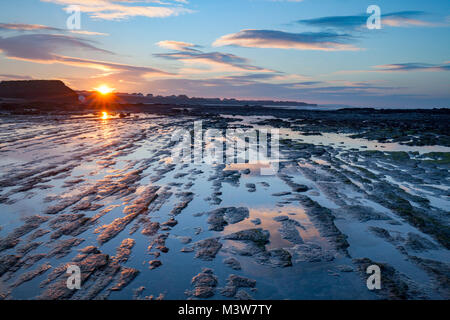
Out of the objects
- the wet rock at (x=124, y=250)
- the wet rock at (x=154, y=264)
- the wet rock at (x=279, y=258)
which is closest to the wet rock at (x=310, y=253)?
the wet rock at (x=279, y=258)

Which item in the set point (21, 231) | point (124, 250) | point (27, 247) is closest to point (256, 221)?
point (124, 250)

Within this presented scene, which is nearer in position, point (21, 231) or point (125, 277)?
point (125, 277)

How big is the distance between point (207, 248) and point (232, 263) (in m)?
0.77

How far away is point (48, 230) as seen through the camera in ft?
21.7

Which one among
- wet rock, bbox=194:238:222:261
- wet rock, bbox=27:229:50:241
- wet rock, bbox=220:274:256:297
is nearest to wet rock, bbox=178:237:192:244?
wet rock, bbox=194:238:222:261

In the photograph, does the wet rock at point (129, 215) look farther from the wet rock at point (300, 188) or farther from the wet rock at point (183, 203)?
the wet rock at point (300, 188)

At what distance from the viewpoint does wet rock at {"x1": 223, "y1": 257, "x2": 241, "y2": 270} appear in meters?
5.37

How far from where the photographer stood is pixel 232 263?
551cm

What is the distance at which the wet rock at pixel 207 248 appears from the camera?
226 inches

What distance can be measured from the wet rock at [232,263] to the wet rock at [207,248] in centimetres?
31

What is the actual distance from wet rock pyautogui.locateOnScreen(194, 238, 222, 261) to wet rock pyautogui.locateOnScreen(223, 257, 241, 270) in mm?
312

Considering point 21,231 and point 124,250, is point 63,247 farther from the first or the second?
point 21,231
